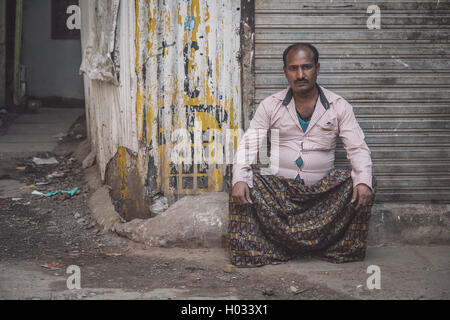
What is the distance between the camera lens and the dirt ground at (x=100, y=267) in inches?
132

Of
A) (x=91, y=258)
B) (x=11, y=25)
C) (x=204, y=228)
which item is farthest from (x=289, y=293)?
(x=11, y=25)

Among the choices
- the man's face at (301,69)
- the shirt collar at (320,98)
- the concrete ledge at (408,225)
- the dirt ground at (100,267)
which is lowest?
the dirt ground at (100,267)

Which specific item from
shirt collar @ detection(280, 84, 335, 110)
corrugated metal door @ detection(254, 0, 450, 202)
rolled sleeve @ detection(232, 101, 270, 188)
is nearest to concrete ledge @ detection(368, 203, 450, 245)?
corrugated metal door @ detection(254, 0, 450, 202)

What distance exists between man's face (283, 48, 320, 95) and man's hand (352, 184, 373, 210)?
0.77 m

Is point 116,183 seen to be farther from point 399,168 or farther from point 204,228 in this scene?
point 399,168

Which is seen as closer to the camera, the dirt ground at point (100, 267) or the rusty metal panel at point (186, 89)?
the dirt ground at point (100, 267)

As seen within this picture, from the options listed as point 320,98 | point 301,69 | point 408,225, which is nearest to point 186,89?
point 301,69

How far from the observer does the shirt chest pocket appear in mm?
3941

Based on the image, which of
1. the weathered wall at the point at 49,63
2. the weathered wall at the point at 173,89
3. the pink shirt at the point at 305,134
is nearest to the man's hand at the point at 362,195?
the pink shirt at the point at 305,134

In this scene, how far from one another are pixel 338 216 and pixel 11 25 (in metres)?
7.93

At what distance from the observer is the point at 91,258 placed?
13.2 ft

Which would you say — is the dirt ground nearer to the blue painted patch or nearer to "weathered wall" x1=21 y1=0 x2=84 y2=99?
the blue painted patch

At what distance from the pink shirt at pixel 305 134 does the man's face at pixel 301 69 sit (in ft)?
0.53

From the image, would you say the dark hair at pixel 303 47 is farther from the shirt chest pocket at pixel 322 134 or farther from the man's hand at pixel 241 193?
the man's hand at pixel 241 193
